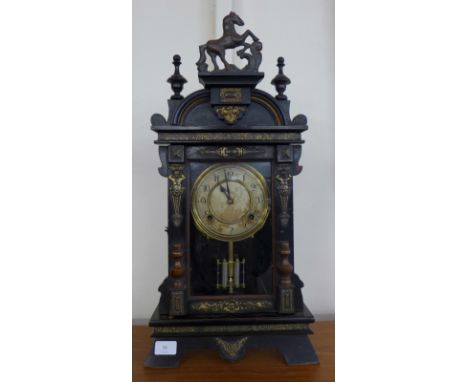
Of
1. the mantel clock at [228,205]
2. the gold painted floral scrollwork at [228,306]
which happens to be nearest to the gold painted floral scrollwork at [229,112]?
the mantel clock at [228,205]

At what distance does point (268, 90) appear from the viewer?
5.37ft

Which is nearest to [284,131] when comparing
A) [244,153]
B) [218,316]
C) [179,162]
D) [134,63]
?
[244,153]

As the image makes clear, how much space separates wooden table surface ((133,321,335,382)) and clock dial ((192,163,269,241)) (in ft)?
1.24

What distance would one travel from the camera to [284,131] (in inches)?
47.9

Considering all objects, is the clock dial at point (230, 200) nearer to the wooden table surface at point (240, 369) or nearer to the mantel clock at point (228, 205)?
the mantel clock at point (228, 205)

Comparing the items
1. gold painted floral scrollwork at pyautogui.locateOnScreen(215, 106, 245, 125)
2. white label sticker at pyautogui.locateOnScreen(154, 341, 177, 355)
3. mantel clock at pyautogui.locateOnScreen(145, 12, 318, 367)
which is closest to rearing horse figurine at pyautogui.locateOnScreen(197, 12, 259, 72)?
mantel clock at pyautogui.locateOnScreen(145, 12, 318, 367)

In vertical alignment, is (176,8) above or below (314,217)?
above

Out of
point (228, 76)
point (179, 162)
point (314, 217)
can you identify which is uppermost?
point (228, 76)

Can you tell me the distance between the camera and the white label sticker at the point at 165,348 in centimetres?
118

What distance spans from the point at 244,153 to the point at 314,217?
1.89 feet

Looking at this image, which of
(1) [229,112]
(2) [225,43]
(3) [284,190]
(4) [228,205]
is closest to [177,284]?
(4) [228,205]

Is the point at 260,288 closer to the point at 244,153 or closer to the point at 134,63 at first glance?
the point at 244,153

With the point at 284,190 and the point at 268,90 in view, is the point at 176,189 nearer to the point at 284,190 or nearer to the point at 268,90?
the point at 284,190

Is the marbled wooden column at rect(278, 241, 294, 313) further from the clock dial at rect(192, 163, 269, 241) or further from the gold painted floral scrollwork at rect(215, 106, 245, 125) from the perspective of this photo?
the gold painted floral scrollwork at rect(215, 106, 245, 125)
